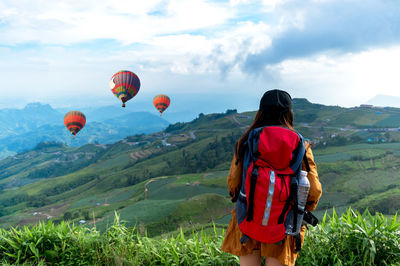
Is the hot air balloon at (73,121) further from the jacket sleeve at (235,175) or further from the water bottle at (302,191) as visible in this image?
the water bottle at (302,191)

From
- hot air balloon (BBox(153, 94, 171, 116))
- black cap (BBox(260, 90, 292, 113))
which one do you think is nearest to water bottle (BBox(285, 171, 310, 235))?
black cap (BBox(260, 90, 292, 113))

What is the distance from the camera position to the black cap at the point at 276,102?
2837 millimetres

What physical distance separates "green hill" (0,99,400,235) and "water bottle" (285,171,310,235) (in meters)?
22.9

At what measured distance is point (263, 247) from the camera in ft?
9.51

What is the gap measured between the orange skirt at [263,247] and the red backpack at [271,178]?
0.15 metres

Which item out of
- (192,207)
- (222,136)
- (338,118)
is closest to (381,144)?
(338,118)

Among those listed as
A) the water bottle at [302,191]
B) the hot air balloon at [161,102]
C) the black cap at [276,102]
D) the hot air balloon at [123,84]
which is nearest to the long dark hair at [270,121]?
the black cap at [276,102]

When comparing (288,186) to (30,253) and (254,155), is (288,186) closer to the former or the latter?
(254,155)

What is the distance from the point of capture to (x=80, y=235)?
207 inches

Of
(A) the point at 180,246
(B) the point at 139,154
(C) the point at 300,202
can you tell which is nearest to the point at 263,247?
(C) the point at 300,202

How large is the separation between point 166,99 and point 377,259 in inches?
2622

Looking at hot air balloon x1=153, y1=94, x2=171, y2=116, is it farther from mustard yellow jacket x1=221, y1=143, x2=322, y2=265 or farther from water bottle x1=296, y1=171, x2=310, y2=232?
water bottle x1=296, y1=171, x2=310, y2=232

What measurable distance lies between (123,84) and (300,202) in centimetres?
3932

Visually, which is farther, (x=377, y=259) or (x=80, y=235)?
(x=80, y=235)
